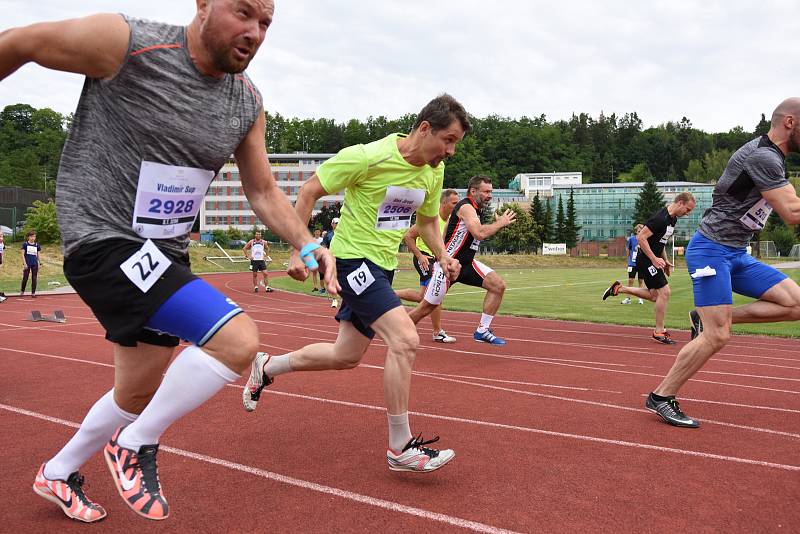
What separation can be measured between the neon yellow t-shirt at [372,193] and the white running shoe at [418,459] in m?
1.18

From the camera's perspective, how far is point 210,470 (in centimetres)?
381

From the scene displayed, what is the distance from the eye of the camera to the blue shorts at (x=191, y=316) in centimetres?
238

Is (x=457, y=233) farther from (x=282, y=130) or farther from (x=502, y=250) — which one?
(x=282, y=130)

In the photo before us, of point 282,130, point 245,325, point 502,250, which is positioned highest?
point 282,130

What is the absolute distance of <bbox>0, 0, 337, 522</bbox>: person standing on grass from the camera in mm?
2387

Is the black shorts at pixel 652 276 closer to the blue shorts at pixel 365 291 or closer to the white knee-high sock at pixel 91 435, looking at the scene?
the blue shorts at pixel 365 291

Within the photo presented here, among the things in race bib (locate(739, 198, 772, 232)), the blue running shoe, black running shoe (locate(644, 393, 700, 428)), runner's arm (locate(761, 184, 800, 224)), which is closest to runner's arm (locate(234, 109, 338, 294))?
black running shoe (locate(644, 393, 700, 428))

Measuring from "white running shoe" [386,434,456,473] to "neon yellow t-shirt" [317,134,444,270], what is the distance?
118 centimetres

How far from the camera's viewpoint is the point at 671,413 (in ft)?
16.4

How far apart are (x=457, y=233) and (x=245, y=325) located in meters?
6.84

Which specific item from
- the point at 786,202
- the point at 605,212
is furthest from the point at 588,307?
the point at 605,212

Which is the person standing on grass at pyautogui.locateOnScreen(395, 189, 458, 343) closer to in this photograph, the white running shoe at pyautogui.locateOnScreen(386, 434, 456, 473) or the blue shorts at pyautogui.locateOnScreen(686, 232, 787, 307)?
the blue shorts at pyautogui.locateOnScreen(686, 232, 787, 307)

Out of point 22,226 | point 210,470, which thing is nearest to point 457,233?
point 210,470

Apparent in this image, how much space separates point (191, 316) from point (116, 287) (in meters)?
0.31
